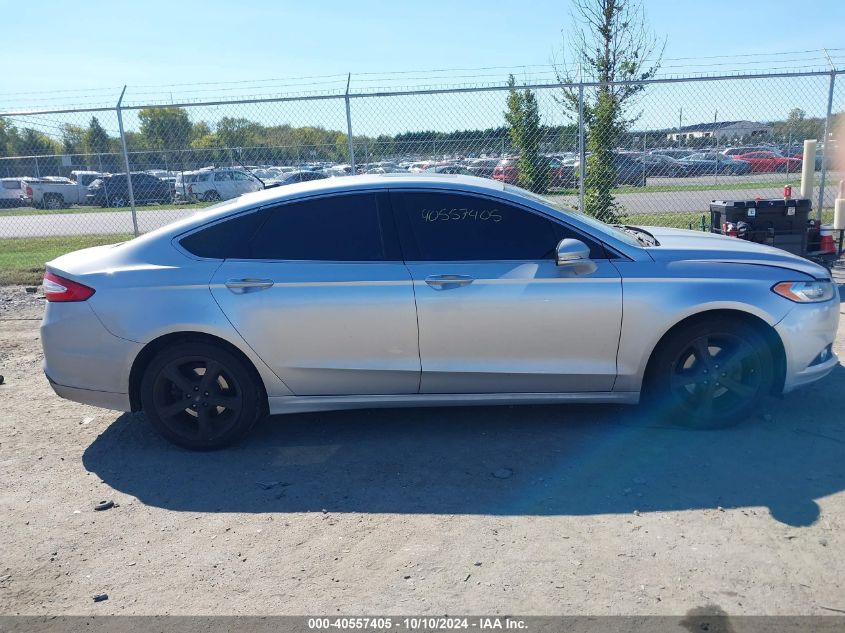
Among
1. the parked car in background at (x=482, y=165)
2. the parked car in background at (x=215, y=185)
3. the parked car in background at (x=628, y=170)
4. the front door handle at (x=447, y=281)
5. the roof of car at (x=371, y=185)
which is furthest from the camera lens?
the parked car in background at (x=215, y=185)

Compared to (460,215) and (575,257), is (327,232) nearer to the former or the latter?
(460,215)

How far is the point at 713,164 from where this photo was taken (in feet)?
38.2

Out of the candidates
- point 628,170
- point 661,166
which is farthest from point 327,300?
point 661,166

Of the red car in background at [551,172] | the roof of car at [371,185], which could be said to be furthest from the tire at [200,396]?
the red car in background at [551,172]

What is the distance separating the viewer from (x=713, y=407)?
4668mm

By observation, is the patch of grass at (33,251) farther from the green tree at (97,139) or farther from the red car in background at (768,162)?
the red car in background at (768,162)

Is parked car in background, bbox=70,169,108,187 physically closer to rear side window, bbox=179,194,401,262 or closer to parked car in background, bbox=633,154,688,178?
parked car in background, bbox=633,154,688,178

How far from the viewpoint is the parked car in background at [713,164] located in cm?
1148

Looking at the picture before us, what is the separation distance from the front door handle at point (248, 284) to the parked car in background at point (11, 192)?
11.4 metres

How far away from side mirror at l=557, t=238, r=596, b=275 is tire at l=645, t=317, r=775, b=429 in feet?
2.26

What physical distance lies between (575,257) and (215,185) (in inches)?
351

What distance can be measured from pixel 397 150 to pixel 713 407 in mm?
6809

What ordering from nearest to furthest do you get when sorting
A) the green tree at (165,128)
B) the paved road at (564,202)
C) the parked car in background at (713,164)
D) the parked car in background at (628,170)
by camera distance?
the parked car in background at (628,170), the green tree at (165,128), the parked car in background at (713,164), the paved road at (564,202)

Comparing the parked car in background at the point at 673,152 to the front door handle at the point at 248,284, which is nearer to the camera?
the front door handle at the point at 248,284
